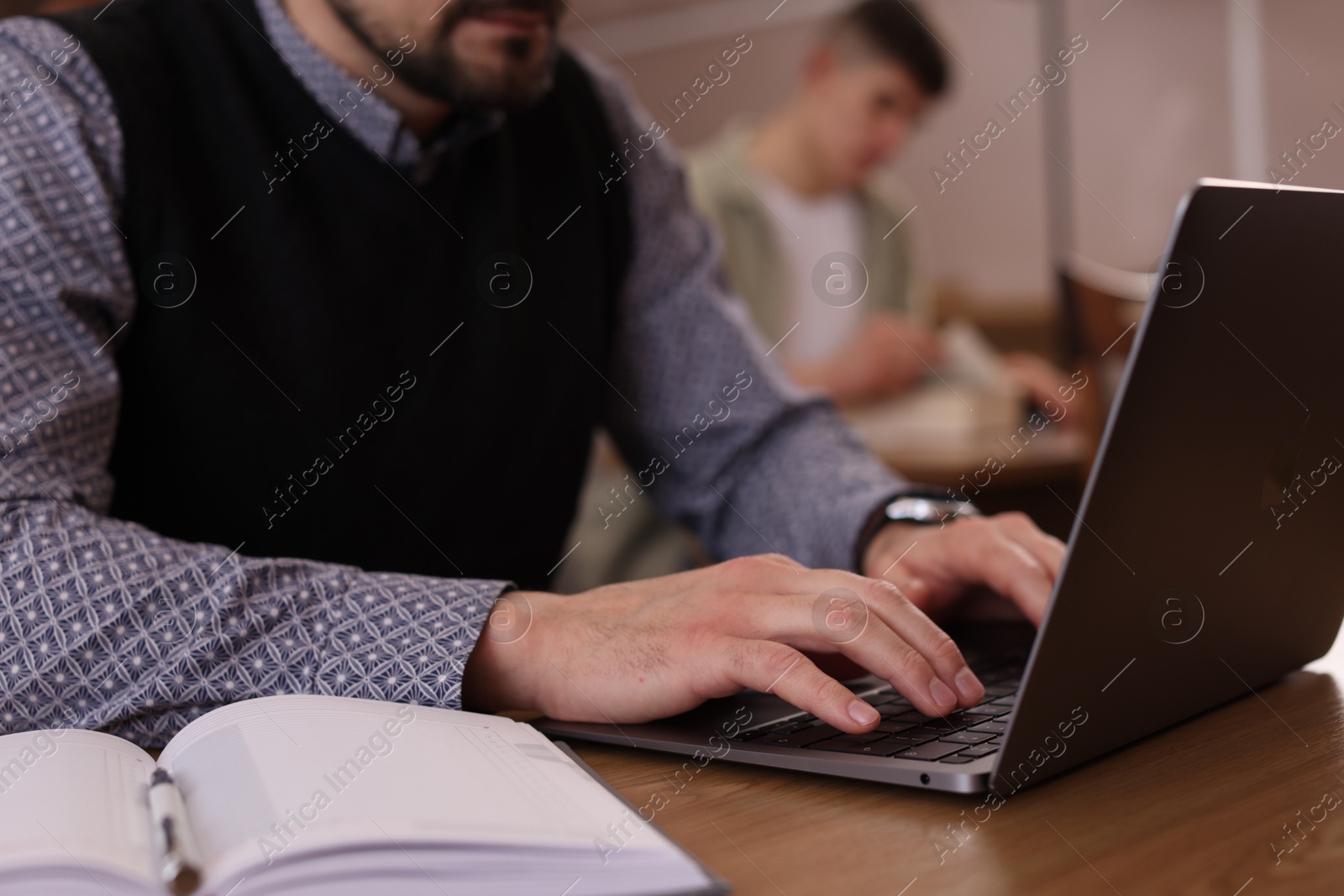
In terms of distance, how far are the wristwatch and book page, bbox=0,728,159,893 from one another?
0.55m

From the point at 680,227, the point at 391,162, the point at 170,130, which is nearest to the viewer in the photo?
the point at 170,130

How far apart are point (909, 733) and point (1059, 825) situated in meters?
0.11

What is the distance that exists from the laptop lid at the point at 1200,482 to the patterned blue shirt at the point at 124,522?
0.31m

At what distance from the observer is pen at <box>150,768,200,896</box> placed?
0.37 meters

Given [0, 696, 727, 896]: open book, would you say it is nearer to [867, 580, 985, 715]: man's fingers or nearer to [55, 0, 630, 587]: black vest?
[867, 580, 985, 715]: man's fingers

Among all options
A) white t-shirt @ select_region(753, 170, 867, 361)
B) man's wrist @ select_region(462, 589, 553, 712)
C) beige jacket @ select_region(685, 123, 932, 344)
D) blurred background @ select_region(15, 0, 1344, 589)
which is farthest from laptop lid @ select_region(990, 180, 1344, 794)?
blurred background @ select_region(15, 0, 1344, 589)

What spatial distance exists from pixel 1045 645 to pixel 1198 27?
4338mm

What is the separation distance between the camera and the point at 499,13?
97cm

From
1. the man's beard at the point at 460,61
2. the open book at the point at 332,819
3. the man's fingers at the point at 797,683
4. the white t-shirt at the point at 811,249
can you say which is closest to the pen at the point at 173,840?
the open book at the point at 332,819

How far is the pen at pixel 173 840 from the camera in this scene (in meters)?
0.37

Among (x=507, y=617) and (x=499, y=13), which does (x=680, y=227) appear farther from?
(x=507, y=617)

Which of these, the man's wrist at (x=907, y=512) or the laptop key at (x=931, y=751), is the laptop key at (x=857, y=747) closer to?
the laptop key at (x=931, y=751)

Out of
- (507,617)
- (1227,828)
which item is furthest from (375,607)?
(1227,828)

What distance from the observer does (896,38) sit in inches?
111
